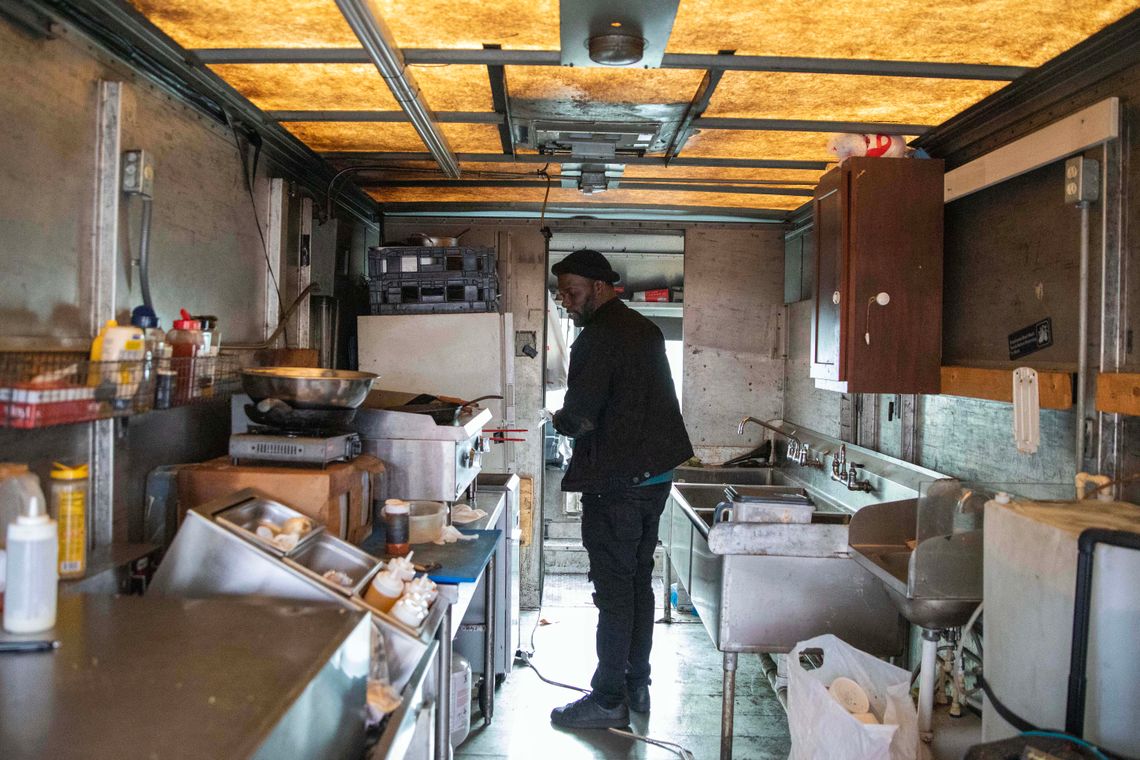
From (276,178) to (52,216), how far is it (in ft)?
4.86

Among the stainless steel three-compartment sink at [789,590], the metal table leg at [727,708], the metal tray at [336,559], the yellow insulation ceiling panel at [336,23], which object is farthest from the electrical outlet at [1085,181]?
the metal tray at [336,559]

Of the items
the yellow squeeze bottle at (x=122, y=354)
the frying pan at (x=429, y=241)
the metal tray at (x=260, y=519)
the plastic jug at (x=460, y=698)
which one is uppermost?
the frying pan at (x=429, y=241)

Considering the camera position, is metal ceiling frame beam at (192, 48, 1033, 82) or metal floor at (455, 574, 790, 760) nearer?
metal ceiling frame beam at (192, 48, 1033, 82)

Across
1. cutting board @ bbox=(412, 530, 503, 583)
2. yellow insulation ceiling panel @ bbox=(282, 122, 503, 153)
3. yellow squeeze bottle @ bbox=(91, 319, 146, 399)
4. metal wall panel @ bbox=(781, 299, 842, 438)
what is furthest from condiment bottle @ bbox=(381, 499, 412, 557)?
metal wall panel @ bbox=(781, 299, 842, 438)

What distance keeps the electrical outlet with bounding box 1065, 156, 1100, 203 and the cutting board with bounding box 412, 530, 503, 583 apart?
83.5 inches

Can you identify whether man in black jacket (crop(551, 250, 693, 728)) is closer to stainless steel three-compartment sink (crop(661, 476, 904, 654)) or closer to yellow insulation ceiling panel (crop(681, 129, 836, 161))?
Result: stainless steel three-compartment sink (crop(661, 476, 904, 654))

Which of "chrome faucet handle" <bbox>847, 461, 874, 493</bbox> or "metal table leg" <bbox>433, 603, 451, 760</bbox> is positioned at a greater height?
"chrome faucet handle" <bbox>847, 461, 874, 493</bbox>

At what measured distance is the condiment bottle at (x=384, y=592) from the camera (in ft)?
6.04

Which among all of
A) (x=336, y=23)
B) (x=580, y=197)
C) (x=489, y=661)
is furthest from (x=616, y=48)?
(x=489, y=661)

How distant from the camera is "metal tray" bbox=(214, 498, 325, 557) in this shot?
5.76 feet

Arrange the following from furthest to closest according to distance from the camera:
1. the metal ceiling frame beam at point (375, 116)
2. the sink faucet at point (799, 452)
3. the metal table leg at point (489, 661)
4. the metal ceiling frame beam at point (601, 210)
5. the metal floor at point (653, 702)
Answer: the metal ceiling frame beam at point (601, 210)
the sink faucet at point (799, 452)
the metal table leg at point (489, 661)
the metal floor at point (653, 702)
the metal ceiling frame beam at point (375, 116)

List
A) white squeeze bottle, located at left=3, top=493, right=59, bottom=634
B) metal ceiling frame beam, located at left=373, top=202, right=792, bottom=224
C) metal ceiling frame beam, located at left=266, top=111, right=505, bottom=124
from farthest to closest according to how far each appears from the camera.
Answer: metal ceiling frame beam, located at left=373, top=202, right=792, bottom=224, metal ceiling frame beam, located at left=266, top=111, right=505, bottom=124, white squeeze bottle, located at left=3, top=493, right=59, bottom=634

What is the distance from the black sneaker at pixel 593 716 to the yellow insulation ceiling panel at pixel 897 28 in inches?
106

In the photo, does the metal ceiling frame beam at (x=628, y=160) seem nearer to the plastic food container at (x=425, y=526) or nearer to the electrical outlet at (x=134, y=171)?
the electrical outlet at (x=134, y=171)
